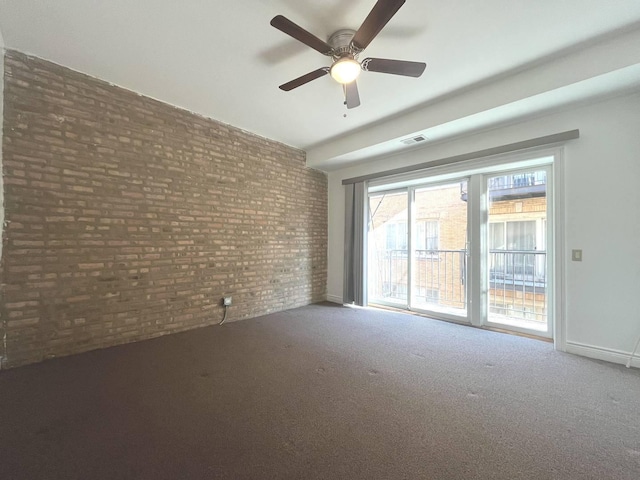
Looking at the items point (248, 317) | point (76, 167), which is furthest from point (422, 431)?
point (76, 167)

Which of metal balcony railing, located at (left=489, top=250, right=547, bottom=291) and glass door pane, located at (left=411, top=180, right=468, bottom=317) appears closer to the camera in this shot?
metal balcony railing, located at (left=489, top=250, right=547, bottom=291)

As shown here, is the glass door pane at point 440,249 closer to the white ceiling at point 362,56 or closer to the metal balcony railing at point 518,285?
the metal balcony railing at point 518,285

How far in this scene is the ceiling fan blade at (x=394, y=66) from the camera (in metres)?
1.91

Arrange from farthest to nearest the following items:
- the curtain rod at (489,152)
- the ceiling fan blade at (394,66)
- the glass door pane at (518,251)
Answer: the glass door pane at (518,251), the curtain rod at (489,152), the ceiling fan blade at (394,66)

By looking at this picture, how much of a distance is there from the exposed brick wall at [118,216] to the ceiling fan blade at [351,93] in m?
1.99

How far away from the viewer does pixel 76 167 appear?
2508 mm

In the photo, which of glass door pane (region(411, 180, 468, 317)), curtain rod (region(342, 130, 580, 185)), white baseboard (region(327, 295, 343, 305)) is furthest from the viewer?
white baseboard (region(327, 295, 343, 305))

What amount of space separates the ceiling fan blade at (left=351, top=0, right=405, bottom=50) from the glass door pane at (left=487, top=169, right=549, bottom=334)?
2714 mm

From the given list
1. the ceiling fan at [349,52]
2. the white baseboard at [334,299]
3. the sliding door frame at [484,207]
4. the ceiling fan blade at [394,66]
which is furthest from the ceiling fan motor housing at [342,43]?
the white baseboard at [334,299]

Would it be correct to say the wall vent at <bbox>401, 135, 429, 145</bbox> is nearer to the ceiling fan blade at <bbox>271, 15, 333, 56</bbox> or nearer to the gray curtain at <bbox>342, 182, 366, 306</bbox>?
the gray curtain at <bbox>342, 182, 366, 306</bbox>

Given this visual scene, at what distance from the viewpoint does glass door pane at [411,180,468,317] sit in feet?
12.4

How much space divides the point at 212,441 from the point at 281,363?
98 cm

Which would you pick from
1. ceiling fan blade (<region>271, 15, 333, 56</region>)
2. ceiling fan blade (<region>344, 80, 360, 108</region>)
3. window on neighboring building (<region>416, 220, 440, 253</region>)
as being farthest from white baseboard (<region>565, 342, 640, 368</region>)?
ceiling fan blade (<region>271, 15, 333, 56</region>)

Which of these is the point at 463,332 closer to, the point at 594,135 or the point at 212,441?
the point at 594,135
